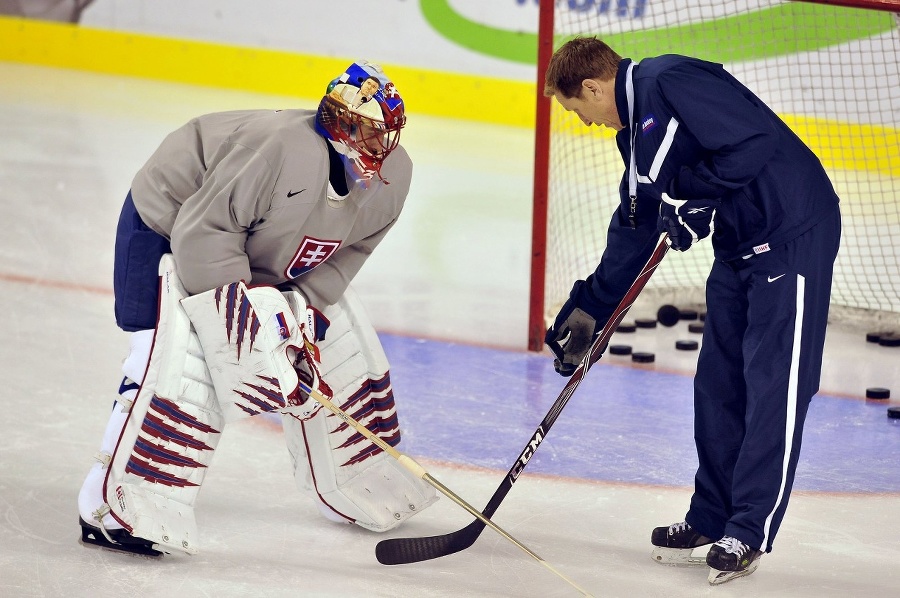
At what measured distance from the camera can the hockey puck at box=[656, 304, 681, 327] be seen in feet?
16.6

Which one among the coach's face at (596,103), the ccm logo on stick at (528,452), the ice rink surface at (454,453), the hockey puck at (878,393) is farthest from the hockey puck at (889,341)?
the coach's face at (596,103)

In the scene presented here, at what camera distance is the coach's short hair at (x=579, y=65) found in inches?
105

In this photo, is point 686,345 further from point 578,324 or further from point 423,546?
point 423,546

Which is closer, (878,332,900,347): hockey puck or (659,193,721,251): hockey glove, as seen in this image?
(659,193,721,251): hockey glove

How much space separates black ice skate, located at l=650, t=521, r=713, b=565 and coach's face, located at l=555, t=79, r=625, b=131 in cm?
98

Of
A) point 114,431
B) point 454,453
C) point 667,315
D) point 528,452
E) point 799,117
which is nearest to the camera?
point 114,431

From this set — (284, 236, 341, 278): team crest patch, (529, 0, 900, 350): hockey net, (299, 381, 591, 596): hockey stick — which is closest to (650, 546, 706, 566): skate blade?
(299, 381, 591, 596): hockey stick

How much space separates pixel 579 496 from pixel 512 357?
1.29 meters

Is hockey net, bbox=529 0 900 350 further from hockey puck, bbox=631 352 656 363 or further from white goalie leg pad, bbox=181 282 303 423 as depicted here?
white goalie leg pad, bbox=181 282 303 423

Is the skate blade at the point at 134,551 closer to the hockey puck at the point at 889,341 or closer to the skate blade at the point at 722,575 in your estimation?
the skate blade at the point at 722,575

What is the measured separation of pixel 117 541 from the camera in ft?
9.43

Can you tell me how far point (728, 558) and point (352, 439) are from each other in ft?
3.07

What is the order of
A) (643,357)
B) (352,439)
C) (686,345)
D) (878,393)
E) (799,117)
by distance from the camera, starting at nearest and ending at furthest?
(352,439) < (878,393) < (643,357) < (686,345) < (799,117)

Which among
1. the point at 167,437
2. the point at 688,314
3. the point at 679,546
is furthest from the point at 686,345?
the point at 167,437
